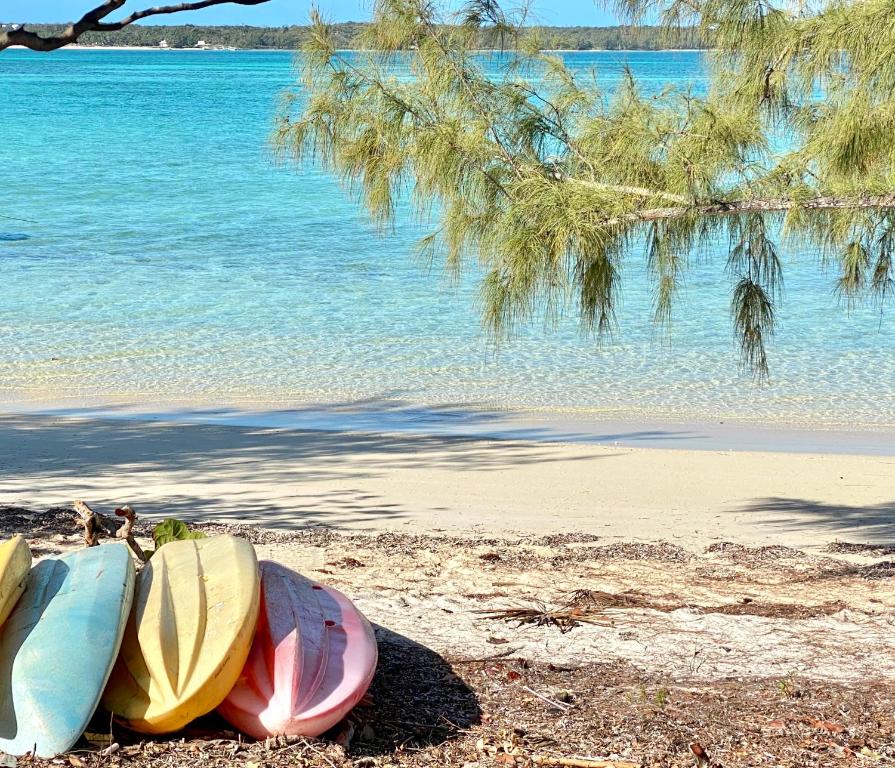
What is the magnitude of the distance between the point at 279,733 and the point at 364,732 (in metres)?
0.26

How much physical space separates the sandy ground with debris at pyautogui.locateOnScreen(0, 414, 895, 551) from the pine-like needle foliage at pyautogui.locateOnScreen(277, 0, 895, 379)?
1807mm

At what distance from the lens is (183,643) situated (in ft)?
9.70

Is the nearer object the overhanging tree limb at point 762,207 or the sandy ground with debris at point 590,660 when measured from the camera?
the sandy ground with debris at point 590,660

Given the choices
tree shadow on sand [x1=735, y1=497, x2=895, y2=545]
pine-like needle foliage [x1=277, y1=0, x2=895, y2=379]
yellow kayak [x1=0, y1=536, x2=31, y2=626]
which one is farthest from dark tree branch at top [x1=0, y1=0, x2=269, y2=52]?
tree shadow on sand [x1=735, y1=497, x2=895, y2=545]

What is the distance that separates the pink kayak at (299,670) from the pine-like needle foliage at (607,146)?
1.49m

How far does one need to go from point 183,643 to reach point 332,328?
10477 millimetres

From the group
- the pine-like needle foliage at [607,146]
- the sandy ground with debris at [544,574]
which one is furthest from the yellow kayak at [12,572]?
the pine-like needle foliage at [607,146]

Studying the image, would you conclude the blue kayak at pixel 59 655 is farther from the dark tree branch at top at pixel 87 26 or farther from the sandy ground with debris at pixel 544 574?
the dark tree branch at top at pixel 87 26

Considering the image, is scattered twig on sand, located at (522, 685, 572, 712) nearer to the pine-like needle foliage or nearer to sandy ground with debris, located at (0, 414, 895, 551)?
the pine-like needle foliage

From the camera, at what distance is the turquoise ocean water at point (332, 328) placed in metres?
10.3

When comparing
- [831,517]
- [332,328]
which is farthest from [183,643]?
[332,328]

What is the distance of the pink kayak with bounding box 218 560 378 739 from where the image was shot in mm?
2916

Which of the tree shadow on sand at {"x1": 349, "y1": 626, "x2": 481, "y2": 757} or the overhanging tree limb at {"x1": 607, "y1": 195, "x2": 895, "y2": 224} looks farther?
the overhanging tree limb at {"x1": 607, "y1": 195, "x2": 895, "y2": 224}

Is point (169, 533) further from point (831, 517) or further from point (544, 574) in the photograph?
point (831, 517)
